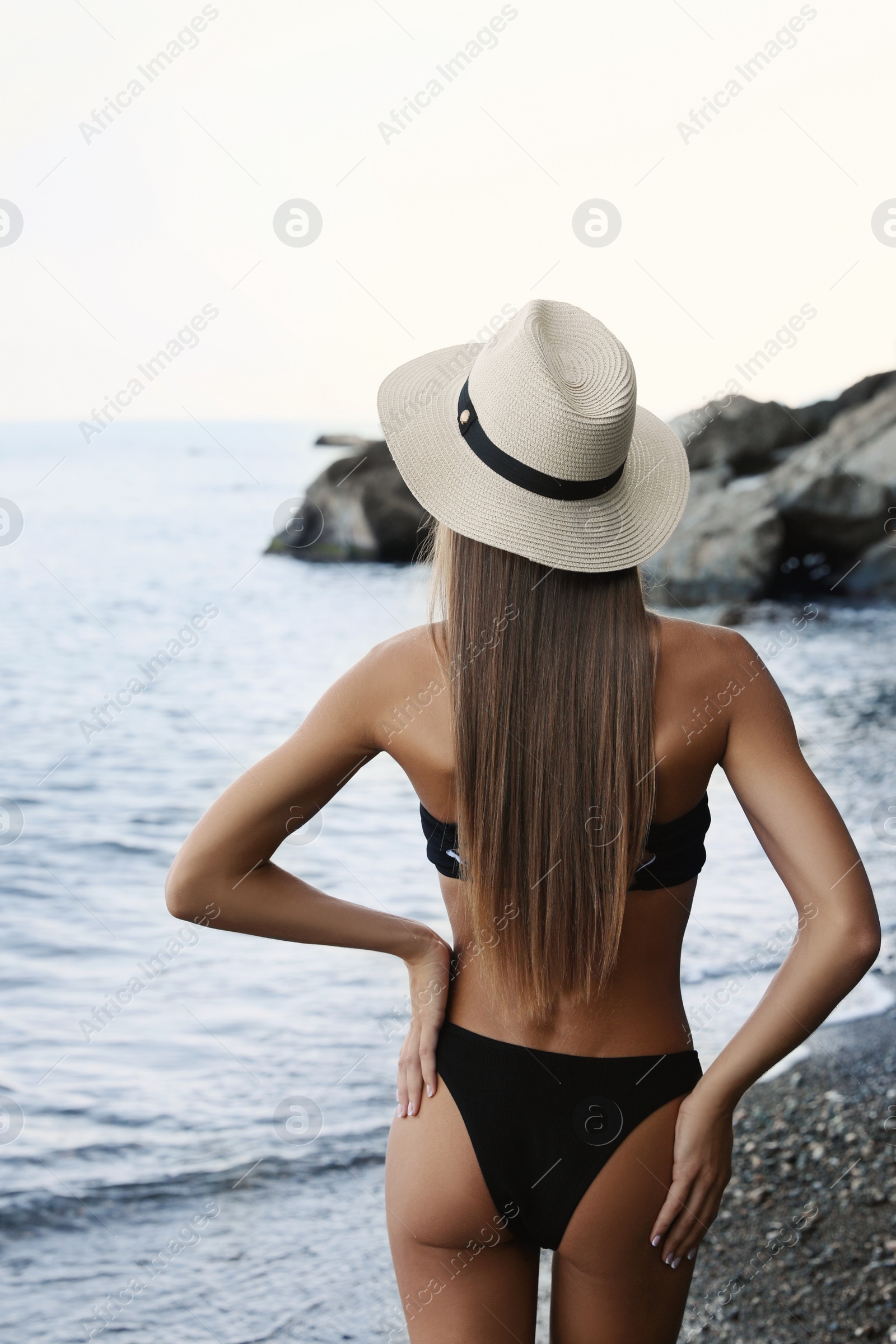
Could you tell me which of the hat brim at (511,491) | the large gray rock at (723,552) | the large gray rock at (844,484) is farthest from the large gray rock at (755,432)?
the hat brim at (511,491)

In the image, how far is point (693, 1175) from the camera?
113cm

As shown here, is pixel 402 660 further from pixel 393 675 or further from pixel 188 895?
pixel 188 895

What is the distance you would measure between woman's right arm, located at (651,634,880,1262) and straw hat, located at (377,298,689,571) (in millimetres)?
183

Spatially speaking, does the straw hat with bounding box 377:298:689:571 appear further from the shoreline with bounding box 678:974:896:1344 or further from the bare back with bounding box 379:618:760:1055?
the shoreline with bounding box 678:974:896:1344

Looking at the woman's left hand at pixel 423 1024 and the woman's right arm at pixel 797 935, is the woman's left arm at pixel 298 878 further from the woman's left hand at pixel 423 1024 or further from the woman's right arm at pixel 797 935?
the woman's right arm at pixel 797 935

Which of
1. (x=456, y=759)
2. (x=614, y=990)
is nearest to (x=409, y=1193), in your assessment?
(x=614, y=990)

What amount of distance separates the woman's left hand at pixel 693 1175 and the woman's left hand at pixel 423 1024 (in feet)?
0.90

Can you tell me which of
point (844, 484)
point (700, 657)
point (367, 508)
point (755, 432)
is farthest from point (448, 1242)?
point (367, 508)

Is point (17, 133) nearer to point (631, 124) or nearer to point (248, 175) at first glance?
point (248, 175)

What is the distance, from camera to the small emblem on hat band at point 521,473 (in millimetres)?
1077

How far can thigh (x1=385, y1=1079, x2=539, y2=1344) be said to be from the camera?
3.76ft

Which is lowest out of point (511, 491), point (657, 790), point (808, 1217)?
point (808, 1217)

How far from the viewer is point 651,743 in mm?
1062

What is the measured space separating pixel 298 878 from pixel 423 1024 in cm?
22
